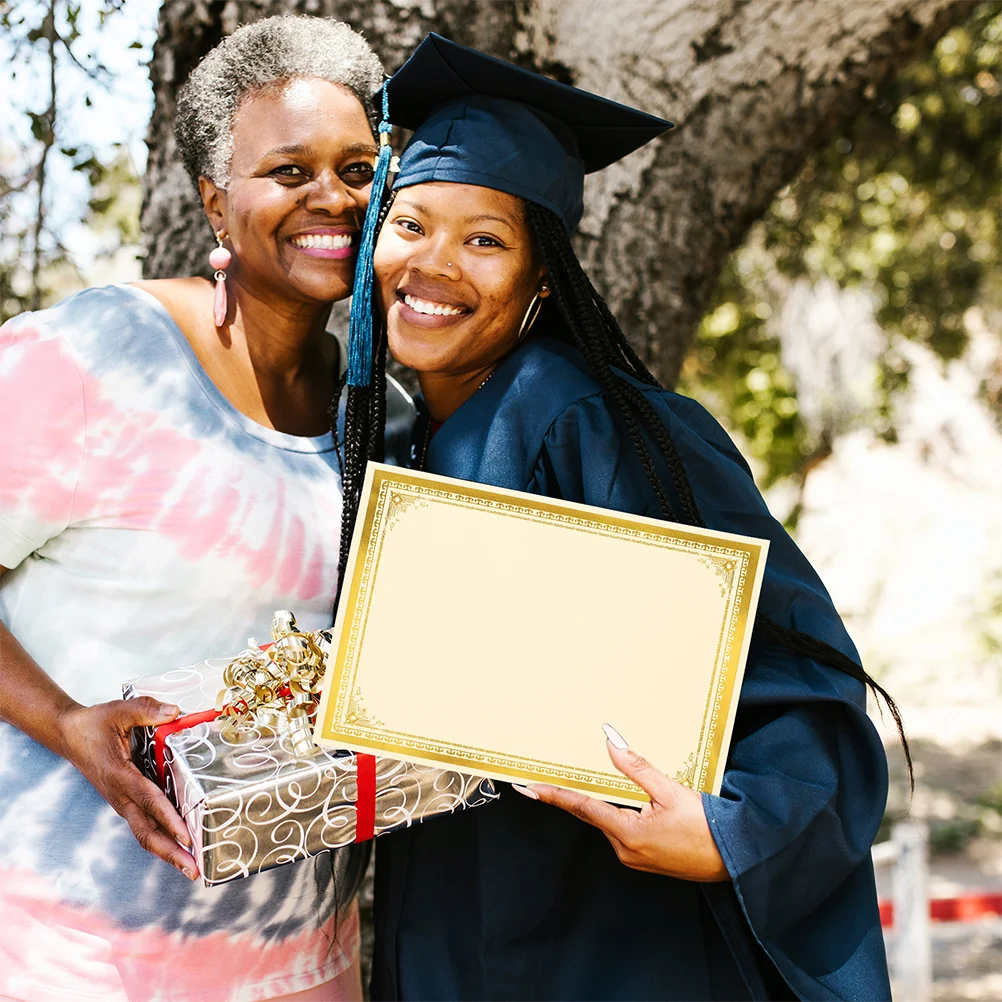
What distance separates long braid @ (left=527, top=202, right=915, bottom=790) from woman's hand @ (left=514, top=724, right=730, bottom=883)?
0.31m

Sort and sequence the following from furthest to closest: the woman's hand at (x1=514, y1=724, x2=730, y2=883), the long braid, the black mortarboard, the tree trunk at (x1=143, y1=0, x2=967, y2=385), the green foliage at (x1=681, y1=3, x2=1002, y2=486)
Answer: the green foliage at (x1=681, y1=3, x2=1002, y2=486), the tree trunk at (x1=143, y1=0, x2=967, y2=385), the black mortarboard, the long braid, the woman's hand at (x1=514, y1=724, x2=730, y2=883)

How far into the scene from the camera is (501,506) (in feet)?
5.68

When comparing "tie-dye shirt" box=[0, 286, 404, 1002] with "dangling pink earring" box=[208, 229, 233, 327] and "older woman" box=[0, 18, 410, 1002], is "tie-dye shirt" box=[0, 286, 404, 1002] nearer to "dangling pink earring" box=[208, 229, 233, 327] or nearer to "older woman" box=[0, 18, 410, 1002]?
"older woman" box=[0, 18, 410, 1002]

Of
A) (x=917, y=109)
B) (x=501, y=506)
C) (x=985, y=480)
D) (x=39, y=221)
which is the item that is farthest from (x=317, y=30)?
(x=985, y=480)

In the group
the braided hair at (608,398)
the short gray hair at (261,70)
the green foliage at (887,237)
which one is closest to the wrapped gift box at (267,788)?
the braided hair at (608,398)

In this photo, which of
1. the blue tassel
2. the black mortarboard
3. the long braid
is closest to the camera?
the long braid

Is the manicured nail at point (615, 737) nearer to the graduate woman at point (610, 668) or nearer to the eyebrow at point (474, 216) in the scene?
the graduate woman at point (610, 668)

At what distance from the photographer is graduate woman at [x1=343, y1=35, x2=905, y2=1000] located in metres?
1.81

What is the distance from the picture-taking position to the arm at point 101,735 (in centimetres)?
174

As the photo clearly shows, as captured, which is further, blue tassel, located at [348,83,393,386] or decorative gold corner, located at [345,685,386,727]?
blue tassel, located at [348,83,393,386]

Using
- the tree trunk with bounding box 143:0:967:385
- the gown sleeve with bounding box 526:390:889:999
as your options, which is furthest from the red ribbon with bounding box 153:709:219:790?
the tree trunk with bounding box 143:0:967:385

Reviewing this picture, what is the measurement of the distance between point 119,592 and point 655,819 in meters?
0.96

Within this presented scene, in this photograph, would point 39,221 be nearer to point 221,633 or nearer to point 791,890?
point 221,633

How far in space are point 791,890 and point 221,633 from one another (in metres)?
1.03
